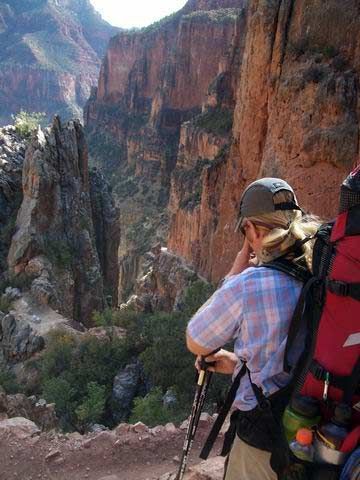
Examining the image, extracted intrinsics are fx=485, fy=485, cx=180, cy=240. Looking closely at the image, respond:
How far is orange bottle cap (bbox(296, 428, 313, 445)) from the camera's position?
2.24 meters

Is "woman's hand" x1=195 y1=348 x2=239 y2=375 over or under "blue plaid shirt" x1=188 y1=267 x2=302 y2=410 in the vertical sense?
under

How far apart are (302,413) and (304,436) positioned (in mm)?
115

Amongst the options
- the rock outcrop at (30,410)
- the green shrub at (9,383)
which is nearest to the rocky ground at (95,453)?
the rock outcrop at (30,410)

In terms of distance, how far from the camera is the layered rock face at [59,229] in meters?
20.6

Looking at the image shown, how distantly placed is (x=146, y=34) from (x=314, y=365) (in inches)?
3497

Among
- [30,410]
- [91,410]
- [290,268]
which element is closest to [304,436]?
[290,268]

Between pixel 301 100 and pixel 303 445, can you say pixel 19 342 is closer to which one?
pixel 301 100

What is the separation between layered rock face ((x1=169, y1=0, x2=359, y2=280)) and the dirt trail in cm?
662

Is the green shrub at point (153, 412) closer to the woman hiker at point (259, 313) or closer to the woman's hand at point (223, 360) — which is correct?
the woman's hand at point (223, 360)

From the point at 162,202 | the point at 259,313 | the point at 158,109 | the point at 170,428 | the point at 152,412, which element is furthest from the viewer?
the point at 158,109

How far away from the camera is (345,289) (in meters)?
2.08

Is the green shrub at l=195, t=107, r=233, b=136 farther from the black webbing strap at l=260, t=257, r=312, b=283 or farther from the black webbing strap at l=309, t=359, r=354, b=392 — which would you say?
the black webbing strap at l=309, t=359, r=354, b=392

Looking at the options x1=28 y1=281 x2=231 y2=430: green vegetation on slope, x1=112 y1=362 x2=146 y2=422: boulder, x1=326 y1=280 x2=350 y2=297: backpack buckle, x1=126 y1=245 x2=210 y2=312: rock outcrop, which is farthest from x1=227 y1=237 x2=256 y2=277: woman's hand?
x1=126 y1=245 x2=210 y2=312: rock outcrop

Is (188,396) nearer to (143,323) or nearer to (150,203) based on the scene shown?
(143,323)
